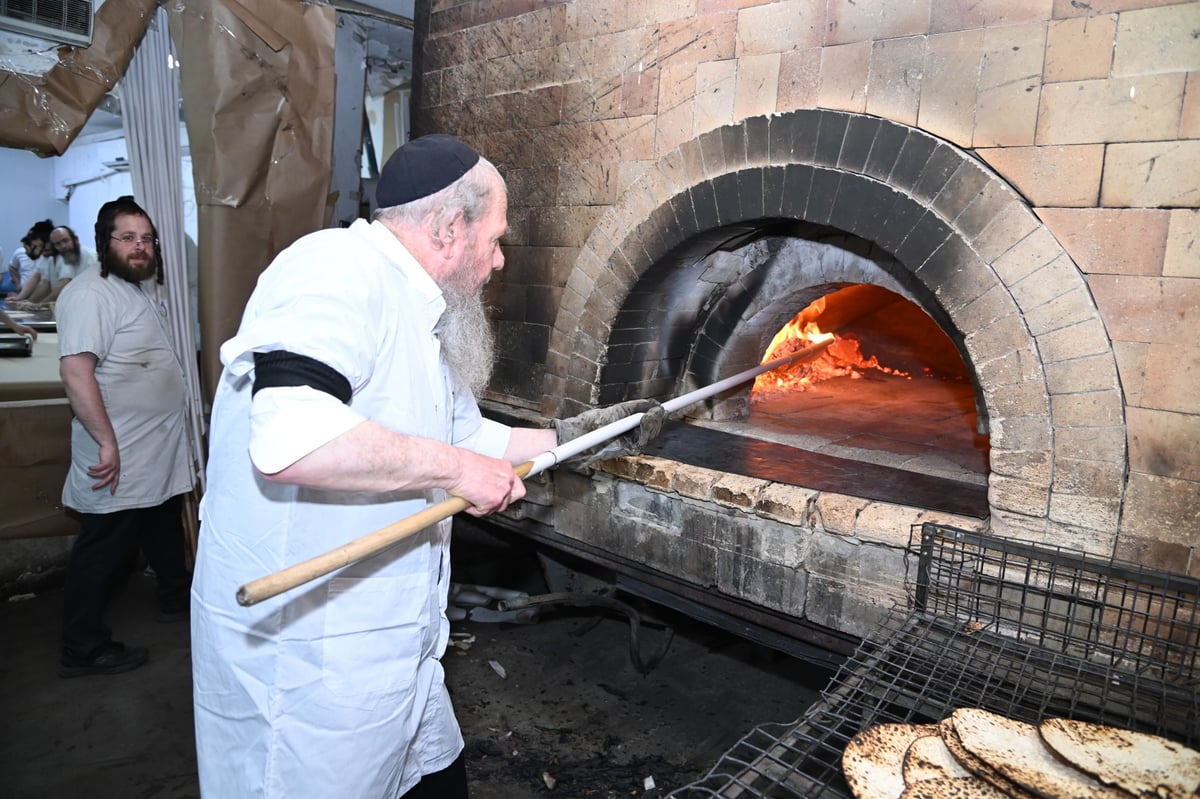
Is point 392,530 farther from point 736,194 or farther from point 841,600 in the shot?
point 736,194

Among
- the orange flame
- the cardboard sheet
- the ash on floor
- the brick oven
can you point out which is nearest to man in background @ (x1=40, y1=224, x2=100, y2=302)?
the cardboard sheet

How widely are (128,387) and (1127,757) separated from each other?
468 cm

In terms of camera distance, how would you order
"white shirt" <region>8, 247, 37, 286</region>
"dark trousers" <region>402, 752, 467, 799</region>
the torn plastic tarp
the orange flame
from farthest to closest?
"white shirt" <region>8, 247, 37, 286</region>
the orange flame
the torn plastic tarp
"dark trousers" <region>402, 752, 467, 799</region>

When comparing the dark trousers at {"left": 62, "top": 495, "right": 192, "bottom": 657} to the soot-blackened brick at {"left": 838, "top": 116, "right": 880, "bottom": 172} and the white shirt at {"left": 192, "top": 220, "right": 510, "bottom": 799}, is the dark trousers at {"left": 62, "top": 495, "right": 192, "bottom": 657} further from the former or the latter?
the soot-blackened brick at {"left": 838, "top": 116, "right": 880, "bottom": 172}

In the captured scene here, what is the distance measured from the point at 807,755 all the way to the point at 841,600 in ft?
5.24

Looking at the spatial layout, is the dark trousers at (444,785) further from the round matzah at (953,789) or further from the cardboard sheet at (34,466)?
the cardboard sheet at (34,466)

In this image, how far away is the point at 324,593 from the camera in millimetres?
1963

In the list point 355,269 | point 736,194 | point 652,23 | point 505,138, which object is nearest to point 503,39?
point 505,138

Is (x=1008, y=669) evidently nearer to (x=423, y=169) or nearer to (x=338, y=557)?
(x=338, y=557)

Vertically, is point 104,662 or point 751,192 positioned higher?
point 751,192

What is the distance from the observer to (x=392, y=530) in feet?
5.87

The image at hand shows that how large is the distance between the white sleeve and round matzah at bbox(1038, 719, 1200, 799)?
1.79 m

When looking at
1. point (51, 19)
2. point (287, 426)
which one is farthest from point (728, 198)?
point (51, 19)

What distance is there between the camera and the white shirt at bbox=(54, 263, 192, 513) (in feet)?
13.0
